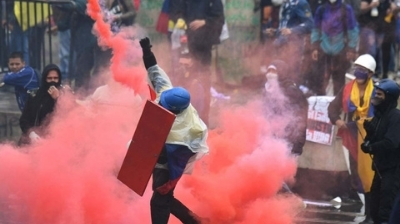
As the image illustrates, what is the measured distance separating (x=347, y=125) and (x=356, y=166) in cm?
73

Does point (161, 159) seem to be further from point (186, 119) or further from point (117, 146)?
point (117, 146)

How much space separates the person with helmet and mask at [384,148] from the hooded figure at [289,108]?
1.30 metres

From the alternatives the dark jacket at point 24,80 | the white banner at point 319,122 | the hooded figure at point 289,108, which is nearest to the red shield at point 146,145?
the hooded figure at point 289,108

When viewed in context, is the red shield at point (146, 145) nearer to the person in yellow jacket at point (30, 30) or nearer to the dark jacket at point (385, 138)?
the dark jacket at point (385, 138)

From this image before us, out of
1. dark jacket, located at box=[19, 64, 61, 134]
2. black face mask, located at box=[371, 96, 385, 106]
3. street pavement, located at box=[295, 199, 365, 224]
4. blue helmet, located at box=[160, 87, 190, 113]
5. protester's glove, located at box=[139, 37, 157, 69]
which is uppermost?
protester's glove, located at box=[139, 37, 157, 69]

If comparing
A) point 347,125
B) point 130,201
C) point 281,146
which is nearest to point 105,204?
point 130,201

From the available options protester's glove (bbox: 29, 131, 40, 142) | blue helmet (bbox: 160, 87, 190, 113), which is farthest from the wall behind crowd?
blue helmet (bbox: 160, 87, 190, 113)

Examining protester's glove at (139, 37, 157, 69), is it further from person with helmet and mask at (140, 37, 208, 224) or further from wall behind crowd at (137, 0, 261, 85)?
wall behind crowd at (137, 0, 261, 85)

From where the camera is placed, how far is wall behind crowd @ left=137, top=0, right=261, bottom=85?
1380 centimetres

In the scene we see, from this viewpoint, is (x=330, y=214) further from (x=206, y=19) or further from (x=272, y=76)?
(x=206, y=19)

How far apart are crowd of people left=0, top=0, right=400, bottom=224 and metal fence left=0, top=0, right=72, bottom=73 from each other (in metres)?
0.03

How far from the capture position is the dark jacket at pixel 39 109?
35.6 feet

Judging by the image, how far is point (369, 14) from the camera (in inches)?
535

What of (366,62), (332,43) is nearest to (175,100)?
(366,62)
